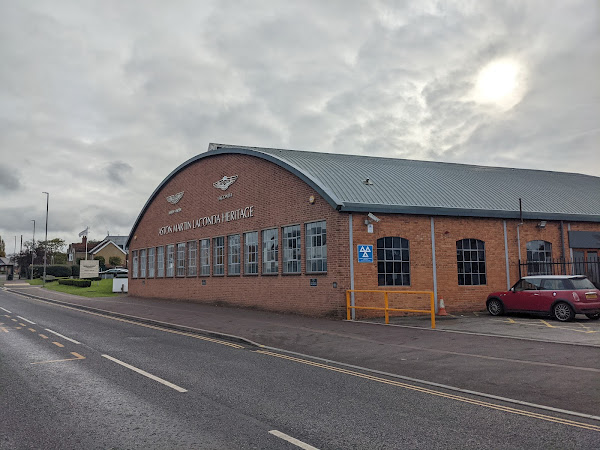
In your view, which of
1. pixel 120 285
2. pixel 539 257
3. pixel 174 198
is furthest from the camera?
pixel 120 285

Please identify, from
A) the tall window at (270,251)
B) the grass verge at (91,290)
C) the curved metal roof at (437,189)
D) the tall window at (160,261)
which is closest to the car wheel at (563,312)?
the curved metal roof at (437,189)

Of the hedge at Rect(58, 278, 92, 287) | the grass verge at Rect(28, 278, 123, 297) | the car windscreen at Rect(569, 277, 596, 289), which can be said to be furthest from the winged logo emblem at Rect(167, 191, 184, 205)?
the car windscreen at Rect(569, 277, 596, 289)

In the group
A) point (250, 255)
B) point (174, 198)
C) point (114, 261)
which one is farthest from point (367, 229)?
point (114, 261)

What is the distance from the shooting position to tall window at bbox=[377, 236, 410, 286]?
19.0 meters

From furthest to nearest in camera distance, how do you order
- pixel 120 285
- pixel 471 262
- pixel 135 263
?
pixel 120 285
pixel 135 263
pixel 471 262

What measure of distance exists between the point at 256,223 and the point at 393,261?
281 inches

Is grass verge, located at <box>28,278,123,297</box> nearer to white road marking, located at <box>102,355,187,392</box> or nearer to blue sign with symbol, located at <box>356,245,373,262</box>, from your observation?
blue sign with symbol, located at <box>356,245,373,262</box>

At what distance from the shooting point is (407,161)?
96.3ft

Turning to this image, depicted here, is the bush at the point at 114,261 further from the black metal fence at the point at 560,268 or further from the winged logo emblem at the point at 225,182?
the black metal fence at the point at 560,268

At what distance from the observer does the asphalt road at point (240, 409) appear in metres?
5.43

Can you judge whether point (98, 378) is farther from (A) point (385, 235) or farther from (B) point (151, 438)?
(A) point (385, 235)

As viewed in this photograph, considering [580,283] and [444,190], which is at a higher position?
[444,190]

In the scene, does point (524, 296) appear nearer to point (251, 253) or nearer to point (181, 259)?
point (251, 253)

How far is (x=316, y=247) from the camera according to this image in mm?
19719
